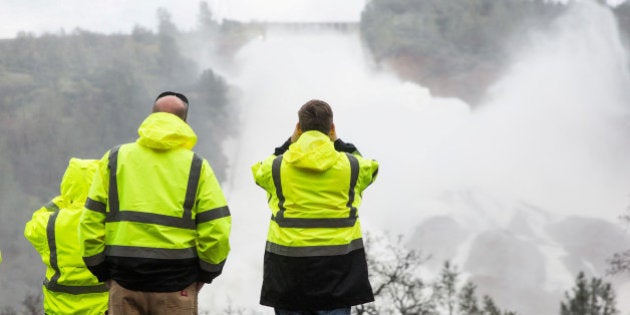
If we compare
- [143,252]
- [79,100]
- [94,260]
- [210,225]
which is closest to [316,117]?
[210,225]

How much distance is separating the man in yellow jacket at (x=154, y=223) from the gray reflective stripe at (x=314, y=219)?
0.64 metres

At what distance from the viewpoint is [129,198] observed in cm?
431

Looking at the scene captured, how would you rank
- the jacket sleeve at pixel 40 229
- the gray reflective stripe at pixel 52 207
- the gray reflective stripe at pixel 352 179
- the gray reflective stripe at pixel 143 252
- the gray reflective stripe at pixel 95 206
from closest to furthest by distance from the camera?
the gray reflective stripe at pixel 143 252
the gray reflective stripe at pixel 95 206
the gray reflective stripe at pixel 352 179
the jacket sleeve at pixel 40 229
the gray reflective stripe at pixel 52 207

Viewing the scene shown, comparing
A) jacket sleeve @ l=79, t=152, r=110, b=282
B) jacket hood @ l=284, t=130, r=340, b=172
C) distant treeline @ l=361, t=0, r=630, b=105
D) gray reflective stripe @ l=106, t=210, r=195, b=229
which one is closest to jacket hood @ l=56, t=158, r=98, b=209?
jacket sleeve @ l=79, t=152, r=110, b=282

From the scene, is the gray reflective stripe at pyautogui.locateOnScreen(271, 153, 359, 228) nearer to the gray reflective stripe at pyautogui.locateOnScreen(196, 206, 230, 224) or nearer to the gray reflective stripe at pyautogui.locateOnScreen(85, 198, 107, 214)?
the gray reflective stripe at pyautogui.locateOnScreen(196, 206, 230, 224)

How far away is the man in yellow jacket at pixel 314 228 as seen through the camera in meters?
4.95

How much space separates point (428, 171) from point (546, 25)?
72.5ft

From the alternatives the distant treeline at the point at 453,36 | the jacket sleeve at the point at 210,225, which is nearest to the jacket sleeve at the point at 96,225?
the jacket sleeve at the point at 210,225

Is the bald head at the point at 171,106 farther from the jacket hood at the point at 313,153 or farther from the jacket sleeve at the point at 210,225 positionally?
the jacket hood at the point at 313,153

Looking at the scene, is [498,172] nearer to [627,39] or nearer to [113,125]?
[627,39]

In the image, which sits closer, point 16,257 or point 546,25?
point 16,257

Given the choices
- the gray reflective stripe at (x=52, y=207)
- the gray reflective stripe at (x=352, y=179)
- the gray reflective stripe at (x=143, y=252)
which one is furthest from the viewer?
the gray reflective stripe at (x=52, y=207)

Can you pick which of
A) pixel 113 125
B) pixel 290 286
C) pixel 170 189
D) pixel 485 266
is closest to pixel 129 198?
pixel 170 189

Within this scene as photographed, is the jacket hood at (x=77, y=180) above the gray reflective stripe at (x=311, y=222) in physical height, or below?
above
